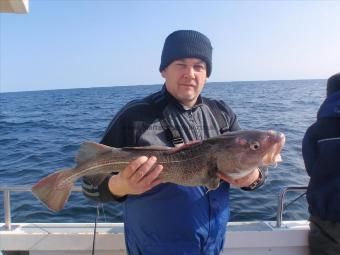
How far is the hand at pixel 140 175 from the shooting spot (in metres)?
2.58

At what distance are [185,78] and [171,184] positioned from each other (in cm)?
80

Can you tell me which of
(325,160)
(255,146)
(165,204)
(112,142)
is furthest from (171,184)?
(325,160)

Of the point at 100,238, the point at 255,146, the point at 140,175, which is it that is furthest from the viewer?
the point at 100,238

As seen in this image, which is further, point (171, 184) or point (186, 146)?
point (171, 184)

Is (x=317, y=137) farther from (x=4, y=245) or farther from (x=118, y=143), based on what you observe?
(x=4, y=245)

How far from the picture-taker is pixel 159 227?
2.78 m

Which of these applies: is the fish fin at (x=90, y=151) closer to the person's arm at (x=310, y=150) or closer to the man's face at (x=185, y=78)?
the man's face at (x=185, y=78)

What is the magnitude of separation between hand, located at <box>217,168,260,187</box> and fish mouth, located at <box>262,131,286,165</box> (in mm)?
183

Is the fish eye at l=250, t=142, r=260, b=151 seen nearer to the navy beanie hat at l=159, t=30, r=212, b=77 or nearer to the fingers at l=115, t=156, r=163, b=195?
the fingers at l=115, t=156, r=163, b=195

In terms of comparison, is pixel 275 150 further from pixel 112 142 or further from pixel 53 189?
pixel 53 189

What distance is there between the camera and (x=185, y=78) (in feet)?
9.69

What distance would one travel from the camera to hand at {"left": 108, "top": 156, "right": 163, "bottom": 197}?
2.58 meters

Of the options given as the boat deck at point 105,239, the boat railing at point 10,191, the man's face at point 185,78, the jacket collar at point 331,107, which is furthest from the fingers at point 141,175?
the jacket collar at point 331,107

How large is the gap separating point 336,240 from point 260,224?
3.31 feet
